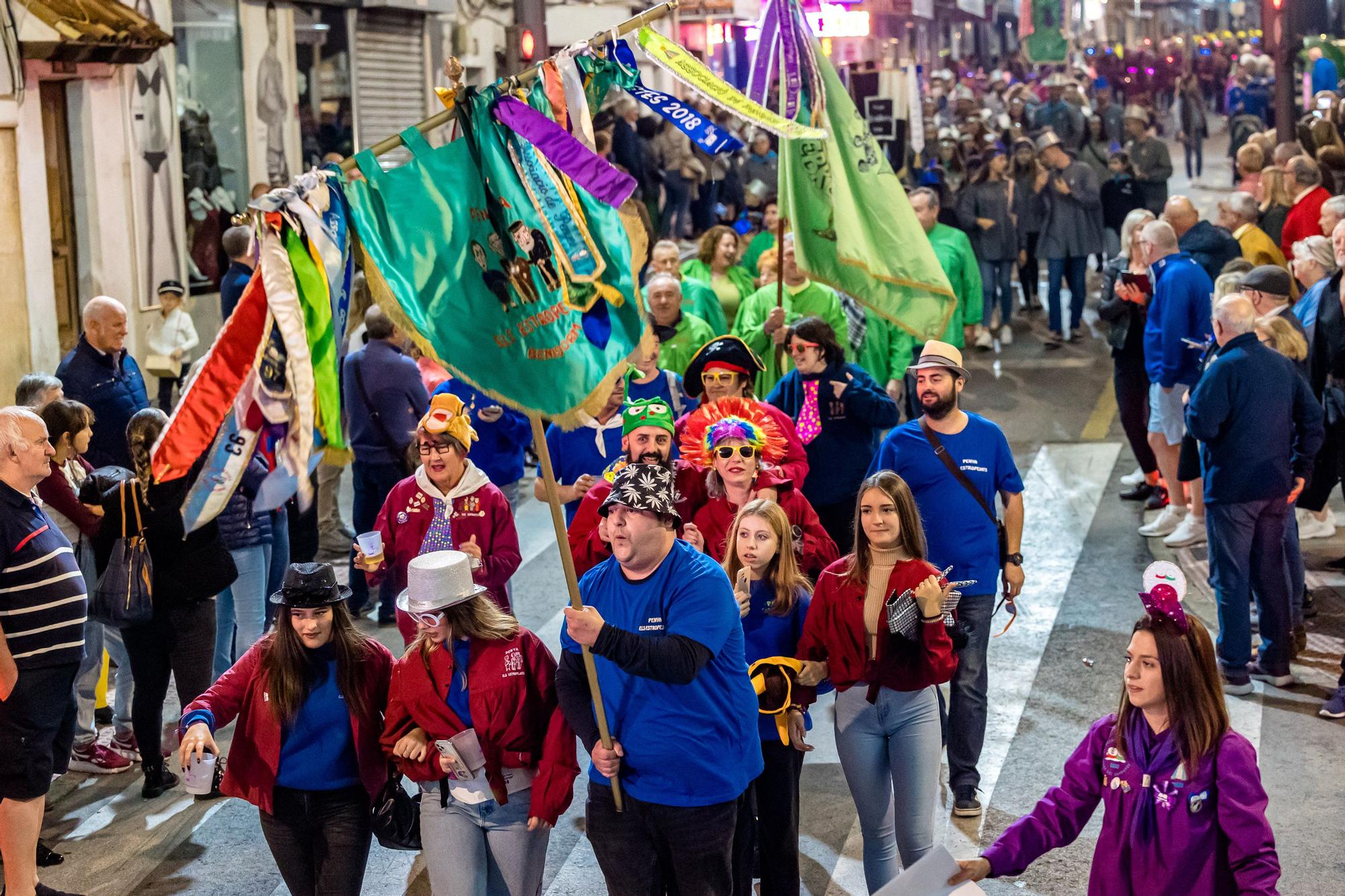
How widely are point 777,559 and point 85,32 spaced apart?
10691 mm

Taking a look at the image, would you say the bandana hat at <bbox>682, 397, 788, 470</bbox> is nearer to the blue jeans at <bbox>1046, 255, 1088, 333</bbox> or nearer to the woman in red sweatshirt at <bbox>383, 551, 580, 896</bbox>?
the woman in red sweatshirt at <bbox>383, 551, 580, 896</bbox>

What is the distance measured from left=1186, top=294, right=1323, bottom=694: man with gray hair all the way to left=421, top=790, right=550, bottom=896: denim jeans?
15.1 ft

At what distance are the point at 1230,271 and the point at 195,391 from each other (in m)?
8.83

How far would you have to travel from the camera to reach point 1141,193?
19.0m

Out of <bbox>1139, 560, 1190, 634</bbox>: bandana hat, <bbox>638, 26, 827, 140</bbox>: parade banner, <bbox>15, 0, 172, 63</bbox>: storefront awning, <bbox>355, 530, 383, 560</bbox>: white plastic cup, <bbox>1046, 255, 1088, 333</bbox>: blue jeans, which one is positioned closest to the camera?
<bbox>1139, 560, 1190, 634</bbox>: bandana hat

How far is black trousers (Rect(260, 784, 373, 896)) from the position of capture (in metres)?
5.69

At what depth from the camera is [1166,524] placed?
1160 centimetres

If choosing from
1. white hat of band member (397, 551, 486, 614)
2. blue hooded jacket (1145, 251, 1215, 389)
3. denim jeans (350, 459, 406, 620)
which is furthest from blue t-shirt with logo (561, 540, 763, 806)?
blue hooded jacket (1145, 251, 1215, 389)

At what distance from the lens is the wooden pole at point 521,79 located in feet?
15.8

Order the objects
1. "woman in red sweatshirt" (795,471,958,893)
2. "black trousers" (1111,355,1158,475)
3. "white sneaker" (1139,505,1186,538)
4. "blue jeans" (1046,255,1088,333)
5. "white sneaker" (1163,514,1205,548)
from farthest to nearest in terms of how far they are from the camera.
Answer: "blue jeans" (1046,255,1088,333) → "black trousers" (1111,355,1158,475) → "white sneaker" (1139,505,1186,538) → "white sneaker" (1163,514,1205,548) → "woman in red sweatshirt" (795,471,958,893)

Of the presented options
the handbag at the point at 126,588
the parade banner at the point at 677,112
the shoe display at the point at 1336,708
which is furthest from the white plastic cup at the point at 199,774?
the shoe display at the point at 1336,708

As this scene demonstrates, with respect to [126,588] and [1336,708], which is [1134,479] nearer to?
[1336,708]

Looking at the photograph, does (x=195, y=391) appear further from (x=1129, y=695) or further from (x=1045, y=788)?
(x=1045, y=788)

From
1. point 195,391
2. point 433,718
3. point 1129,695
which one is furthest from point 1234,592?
point 195,391
